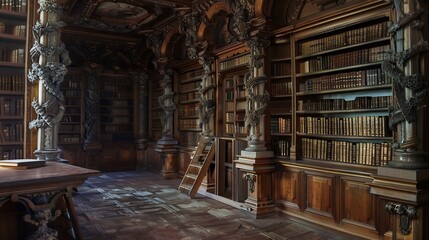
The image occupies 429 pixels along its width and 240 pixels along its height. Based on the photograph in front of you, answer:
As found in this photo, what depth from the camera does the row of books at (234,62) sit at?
5705 millimetres

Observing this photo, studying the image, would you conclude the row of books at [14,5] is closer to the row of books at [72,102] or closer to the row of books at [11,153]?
the row of books at [11,153]

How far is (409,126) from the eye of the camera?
10.2 ft

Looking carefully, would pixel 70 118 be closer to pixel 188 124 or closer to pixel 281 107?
pixel 188 124

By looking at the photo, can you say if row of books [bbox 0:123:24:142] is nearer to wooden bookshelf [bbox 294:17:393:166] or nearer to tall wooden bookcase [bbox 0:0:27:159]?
tall wooden bookcase [bbox 0:0:27:159]

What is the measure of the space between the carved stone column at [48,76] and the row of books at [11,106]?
0.16 meters

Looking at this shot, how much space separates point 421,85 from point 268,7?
258 cm

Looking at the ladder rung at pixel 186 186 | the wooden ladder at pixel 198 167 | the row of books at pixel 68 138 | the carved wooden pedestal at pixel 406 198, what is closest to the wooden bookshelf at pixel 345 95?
the carved wooden pedestal at pixel 406 198

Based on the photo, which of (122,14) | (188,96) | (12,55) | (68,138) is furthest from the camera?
(68,138)

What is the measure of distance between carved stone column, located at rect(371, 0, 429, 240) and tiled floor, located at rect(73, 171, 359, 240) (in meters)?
0.94

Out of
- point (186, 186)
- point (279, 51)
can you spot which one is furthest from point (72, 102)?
point (279, 51)

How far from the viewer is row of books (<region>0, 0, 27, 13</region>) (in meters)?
4.12

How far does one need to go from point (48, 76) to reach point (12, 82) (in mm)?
459

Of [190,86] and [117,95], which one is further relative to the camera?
[117,95]

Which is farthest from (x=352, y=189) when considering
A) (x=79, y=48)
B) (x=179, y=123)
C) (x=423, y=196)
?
(x=79, y=48)
